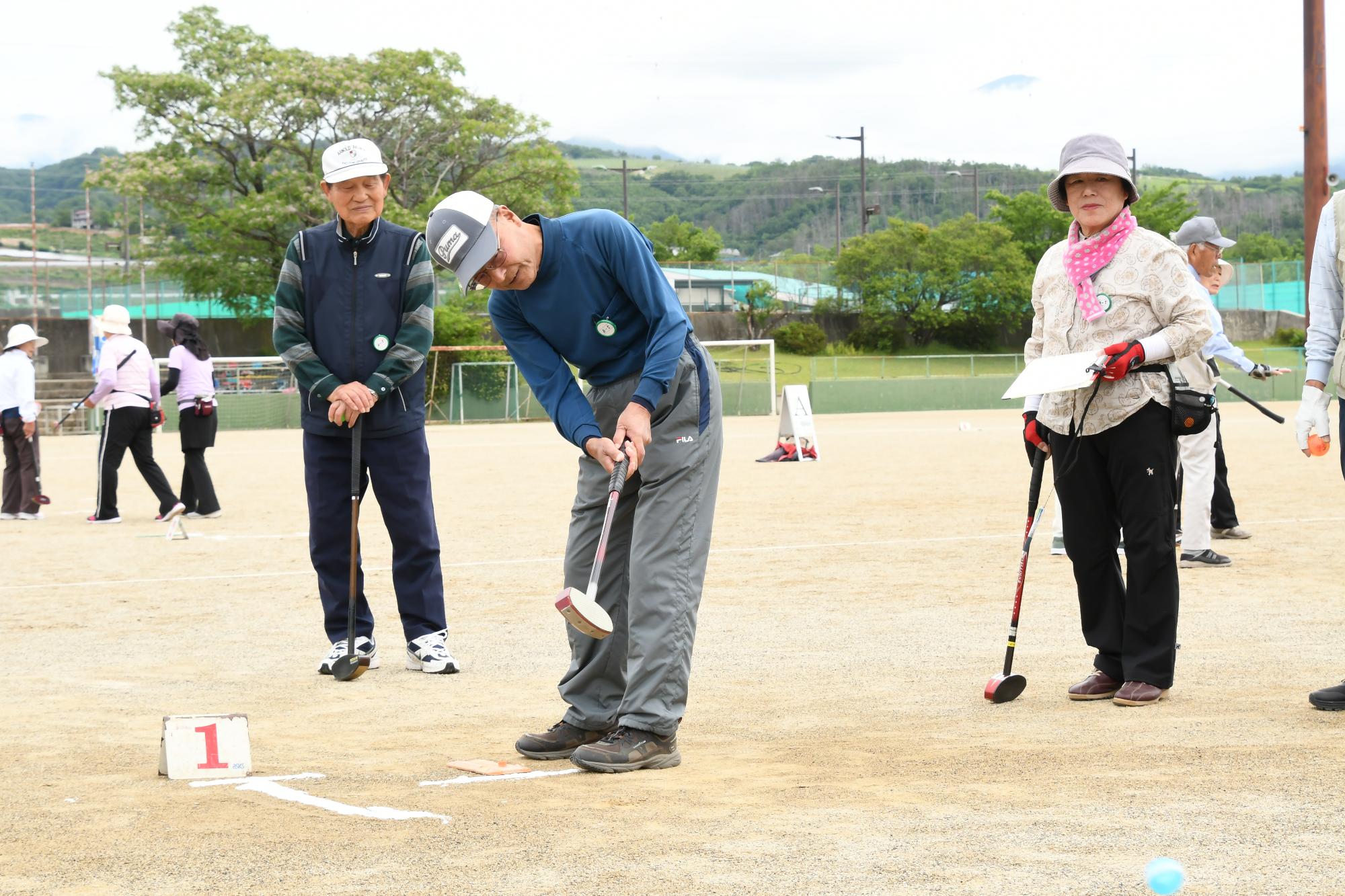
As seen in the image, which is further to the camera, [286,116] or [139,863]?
[286,116]

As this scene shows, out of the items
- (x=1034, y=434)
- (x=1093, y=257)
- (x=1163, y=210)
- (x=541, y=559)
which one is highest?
(x=1163, y=210)

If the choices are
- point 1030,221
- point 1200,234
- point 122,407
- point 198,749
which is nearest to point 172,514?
point 122,407

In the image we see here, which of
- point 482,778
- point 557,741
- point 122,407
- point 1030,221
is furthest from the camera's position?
point 1030,221

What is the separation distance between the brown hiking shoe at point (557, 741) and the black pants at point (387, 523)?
1821mm

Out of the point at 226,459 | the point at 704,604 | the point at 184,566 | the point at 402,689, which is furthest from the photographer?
the point at 226,459

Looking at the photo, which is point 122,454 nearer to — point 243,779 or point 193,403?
point 193,403

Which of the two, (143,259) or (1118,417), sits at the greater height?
(143,259)

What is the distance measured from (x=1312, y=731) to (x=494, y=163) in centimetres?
4936

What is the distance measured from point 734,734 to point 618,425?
119cm

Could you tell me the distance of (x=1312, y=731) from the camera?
4906 mm

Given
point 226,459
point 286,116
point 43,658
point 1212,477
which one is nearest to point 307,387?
point 43,658

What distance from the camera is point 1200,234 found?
9.42 m

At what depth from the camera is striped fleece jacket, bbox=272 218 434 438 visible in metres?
6.69

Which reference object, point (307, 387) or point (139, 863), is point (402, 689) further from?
point (139, 863)
